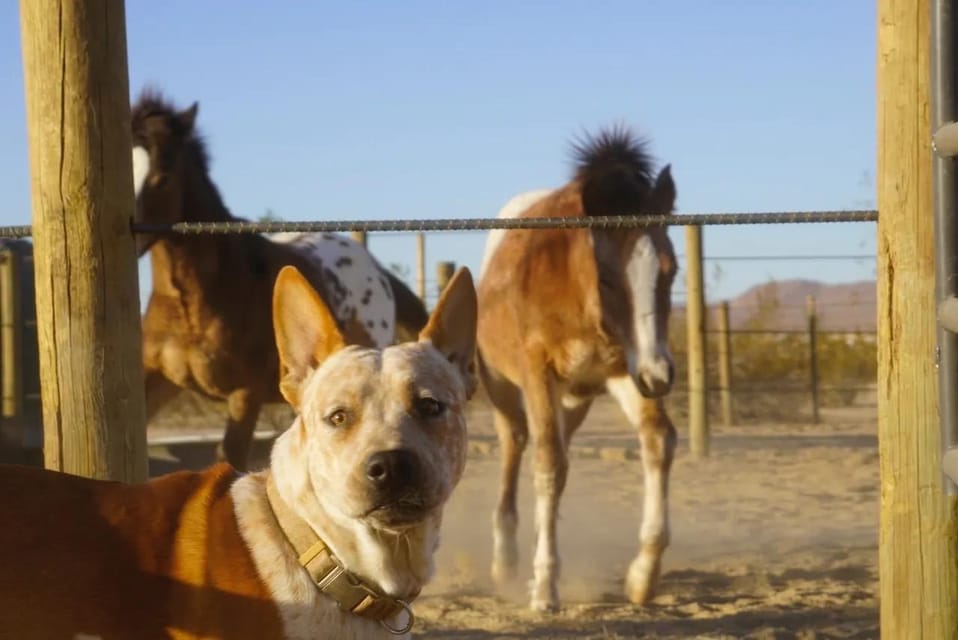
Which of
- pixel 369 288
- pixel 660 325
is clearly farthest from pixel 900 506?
pixel 369 288

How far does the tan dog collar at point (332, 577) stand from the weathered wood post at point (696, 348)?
332 inches

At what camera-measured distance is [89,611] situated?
8.77ft

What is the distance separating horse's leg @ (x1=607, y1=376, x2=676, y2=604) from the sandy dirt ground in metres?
0.12

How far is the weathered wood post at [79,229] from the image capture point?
3473mm

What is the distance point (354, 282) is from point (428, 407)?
5267mm

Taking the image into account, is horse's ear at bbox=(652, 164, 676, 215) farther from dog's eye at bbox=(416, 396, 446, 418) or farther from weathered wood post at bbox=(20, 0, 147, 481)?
dog's eye at bbox=(416, 396, 446, 418)

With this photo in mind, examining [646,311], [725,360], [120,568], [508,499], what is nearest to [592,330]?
[646,311]

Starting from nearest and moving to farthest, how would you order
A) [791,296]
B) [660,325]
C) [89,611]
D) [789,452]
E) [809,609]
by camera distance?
[89,611]
[809,609]
[660,325]
[789,452]
[791,296]

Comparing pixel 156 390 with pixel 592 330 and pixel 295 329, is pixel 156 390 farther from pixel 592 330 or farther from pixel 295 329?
pixel 295 329

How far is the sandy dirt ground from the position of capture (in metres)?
5.56

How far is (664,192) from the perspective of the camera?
6.77 m

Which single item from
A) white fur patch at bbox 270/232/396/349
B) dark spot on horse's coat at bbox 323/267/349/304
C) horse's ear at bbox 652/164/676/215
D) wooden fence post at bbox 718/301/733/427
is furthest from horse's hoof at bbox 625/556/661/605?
wooden fence post at bbox 718/301/733/427

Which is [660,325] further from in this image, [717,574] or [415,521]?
[415,521]

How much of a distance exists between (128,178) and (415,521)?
4.44ft
